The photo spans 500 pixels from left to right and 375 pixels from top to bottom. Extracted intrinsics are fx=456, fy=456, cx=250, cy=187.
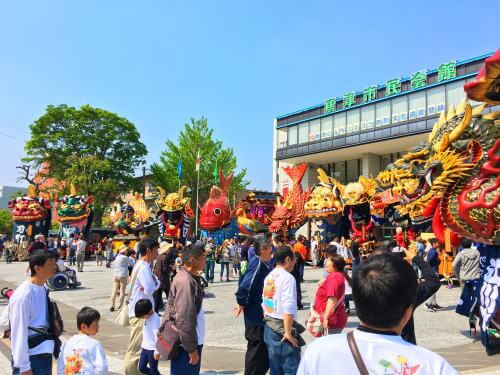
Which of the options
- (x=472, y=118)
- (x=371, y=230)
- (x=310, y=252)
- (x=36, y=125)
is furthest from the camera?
(x=36, y=125)

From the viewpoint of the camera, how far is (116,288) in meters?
9.71

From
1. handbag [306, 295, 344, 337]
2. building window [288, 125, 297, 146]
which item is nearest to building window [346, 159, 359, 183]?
building window [288, 125, 297, 146]

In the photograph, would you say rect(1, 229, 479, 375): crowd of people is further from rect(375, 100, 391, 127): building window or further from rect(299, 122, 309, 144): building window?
rect(299, 122, 309, 144): building window

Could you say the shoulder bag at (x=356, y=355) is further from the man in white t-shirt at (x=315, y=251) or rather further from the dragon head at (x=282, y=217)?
the dragon head at (x=282, y=217)

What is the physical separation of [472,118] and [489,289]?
3.50m

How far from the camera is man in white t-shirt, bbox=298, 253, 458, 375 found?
1.60 meters

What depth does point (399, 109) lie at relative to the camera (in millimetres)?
30125

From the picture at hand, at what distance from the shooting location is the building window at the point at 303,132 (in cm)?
3725

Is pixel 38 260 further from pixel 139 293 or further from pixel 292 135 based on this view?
pixel 292 135

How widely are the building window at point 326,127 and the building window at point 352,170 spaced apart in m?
3.69

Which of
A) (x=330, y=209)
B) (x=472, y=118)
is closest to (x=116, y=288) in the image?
(x=472, y=118)

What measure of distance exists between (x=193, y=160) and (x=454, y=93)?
2042 cm

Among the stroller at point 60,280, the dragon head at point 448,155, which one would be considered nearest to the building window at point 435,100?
the dragon head at point 448,155

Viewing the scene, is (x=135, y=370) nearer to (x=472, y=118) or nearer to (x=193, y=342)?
(x=193, y=342)
